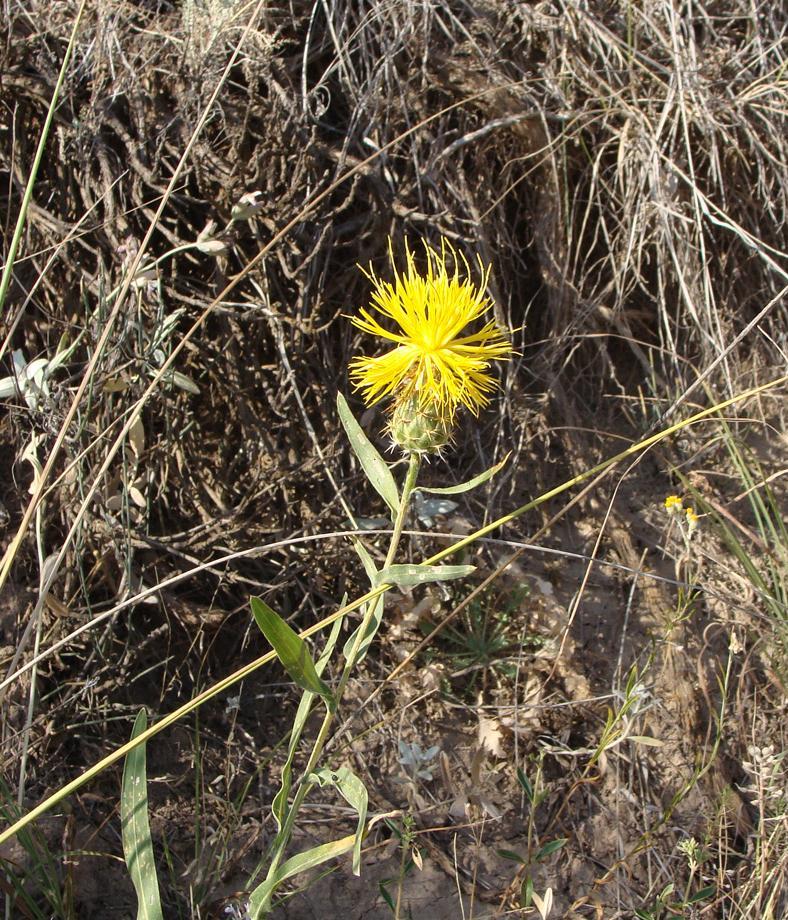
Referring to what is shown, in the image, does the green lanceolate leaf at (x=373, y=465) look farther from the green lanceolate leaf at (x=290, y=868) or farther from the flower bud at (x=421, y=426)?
the green lanceolate leaf at (x=290, y=868)

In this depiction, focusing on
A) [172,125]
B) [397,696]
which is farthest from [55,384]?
[397,696]

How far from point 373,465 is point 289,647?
0.93 feet

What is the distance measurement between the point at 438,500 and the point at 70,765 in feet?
3.42

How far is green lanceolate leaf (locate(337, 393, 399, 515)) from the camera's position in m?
1.18

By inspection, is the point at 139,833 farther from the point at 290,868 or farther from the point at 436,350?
the point at 436,350

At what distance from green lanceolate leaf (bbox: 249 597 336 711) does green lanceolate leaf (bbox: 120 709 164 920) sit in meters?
0.30

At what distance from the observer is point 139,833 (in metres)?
1.26

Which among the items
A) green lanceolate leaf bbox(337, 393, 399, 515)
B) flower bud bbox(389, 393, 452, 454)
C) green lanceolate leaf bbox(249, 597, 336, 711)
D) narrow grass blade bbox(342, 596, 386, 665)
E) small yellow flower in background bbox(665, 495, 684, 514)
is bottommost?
small yellow flower in background bbox(665, 495, 684, 514)

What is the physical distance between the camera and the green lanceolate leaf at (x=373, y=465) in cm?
118

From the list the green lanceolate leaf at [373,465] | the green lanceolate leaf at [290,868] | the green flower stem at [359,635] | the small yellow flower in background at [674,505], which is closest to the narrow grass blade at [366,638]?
the green flower stem at [359,635]

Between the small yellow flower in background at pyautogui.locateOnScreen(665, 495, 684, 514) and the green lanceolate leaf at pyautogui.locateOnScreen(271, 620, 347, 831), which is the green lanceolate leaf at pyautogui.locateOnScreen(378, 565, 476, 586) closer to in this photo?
the green lanceolate leaf at pyautogui.locateOnScreen(271, 620, 347, 831)

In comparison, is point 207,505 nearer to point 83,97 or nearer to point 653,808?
point 83,97

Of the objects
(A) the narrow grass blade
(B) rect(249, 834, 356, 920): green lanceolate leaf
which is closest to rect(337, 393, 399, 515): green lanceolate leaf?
(A) the narrow grass blade

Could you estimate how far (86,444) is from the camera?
1.92m
